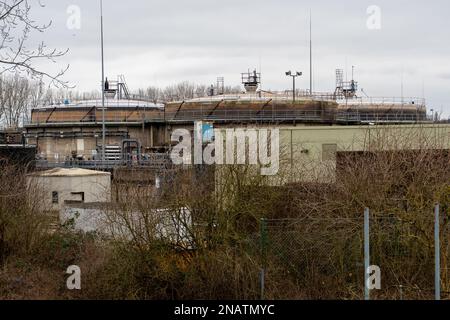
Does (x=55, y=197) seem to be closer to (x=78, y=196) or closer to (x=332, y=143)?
(x=78, y=196)

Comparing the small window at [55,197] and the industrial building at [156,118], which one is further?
the industrial building at [156,118]

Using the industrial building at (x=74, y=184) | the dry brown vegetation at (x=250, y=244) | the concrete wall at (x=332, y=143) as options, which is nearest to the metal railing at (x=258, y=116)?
the industrial building at (x=74, y=184)

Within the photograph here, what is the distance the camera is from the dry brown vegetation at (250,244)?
13477 millimetres

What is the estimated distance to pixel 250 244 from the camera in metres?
14.2

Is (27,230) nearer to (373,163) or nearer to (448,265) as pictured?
(373,163)

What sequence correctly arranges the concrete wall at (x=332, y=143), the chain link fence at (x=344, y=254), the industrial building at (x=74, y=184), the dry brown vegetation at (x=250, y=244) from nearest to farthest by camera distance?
1. the chain link fence at (x=344, y=254)
2. the dry brown vegetation at (x=250, y=244)
3. the concrete wall at (x=332, y=143)
4. the industrial building at (x=74, y=184)

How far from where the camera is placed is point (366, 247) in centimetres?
1098

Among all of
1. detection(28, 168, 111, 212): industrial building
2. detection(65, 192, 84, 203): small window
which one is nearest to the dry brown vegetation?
detection(28, 168, 111, 212): industrial building

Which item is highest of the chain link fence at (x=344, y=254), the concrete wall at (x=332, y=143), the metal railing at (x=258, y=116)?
the metal railing at (x=258, y=116)

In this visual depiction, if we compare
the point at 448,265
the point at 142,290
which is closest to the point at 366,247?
Result: the point at 448,265

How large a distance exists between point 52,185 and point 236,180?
13.7m

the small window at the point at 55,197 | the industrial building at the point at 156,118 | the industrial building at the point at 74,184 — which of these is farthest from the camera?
the industrial building at the point at 156,118

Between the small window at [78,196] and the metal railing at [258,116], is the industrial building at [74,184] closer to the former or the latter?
the small window at [78,196]

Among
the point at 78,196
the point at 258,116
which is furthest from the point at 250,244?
the point at 258,116
